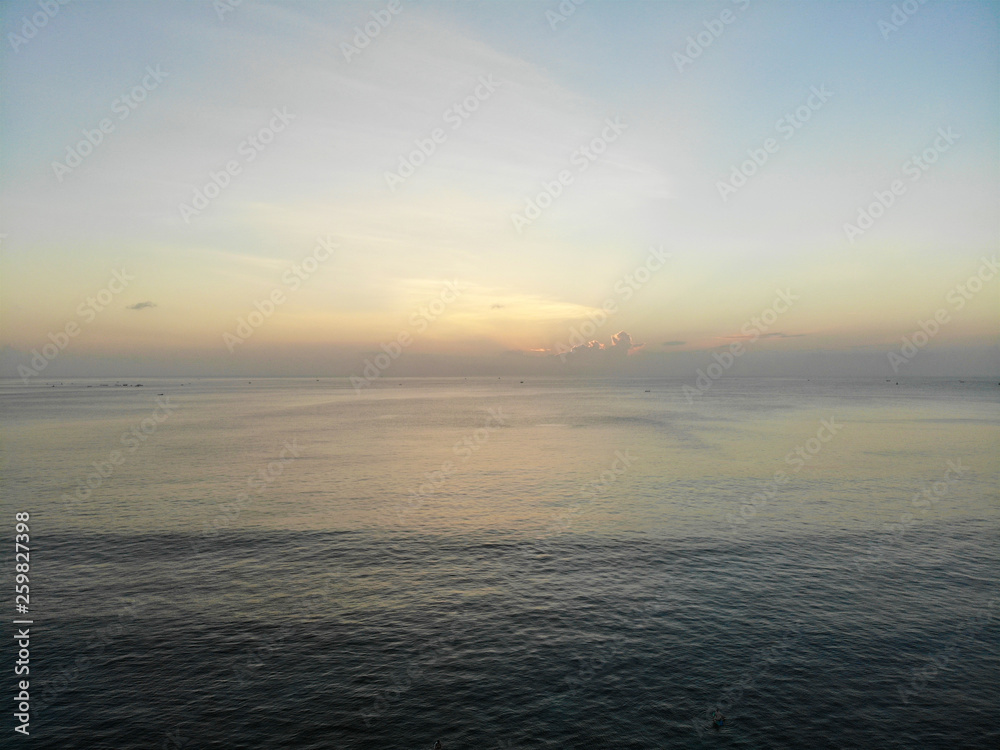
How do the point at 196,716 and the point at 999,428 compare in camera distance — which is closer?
the point at 196,716

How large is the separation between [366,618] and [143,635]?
14872mm

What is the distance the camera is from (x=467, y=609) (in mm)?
43156

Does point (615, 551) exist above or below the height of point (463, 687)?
above

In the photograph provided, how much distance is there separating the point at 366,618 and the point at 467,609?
755cm

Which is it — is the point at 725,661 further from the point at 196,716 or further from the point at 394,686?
the point at 196,716

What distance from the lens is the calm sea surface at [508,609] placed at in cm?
2998

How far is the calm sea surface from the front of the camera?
98.4 feet

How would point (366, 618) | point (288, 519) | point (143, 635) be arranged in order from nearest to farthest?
point (143, 635) < point (366, 618) < point (288, 519)

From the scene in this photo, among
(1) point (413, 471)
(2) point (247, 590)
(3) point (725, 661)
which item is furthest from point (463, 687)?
(1) point (413, 471)

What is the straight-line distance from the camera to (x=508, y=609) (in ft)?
142

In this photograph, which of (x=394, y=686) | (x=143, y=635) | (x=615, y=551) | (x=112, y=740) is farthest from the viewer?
(x=615, y=551)

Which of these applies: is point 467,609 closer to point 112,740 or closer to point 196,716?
point 196,716

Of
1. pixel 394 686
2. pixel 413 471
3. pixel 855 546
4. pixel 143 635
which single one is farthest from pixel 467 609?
pixel 413 471

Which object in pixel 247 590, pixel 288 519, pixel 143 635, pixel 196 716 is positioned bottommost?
pixel 196 716
